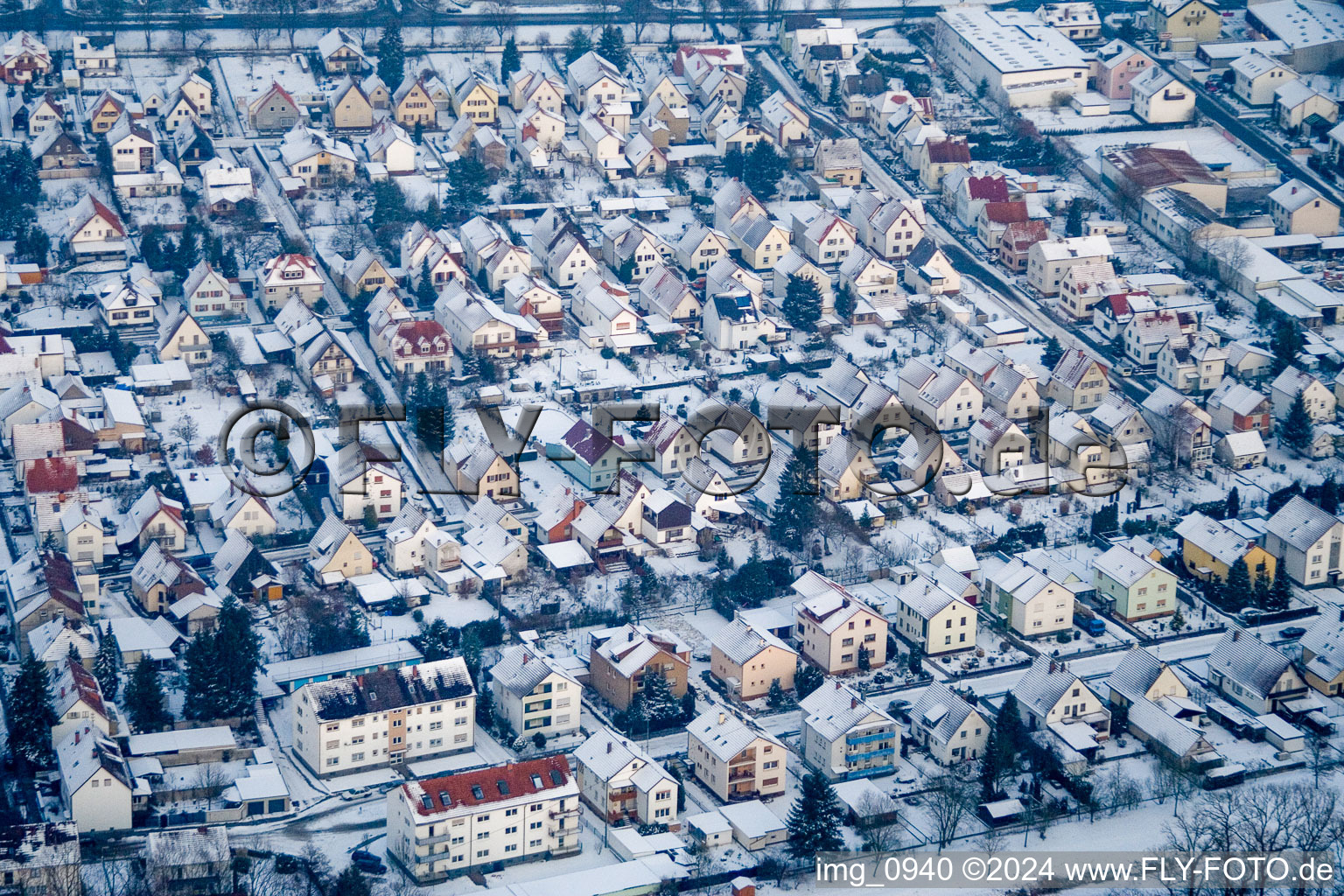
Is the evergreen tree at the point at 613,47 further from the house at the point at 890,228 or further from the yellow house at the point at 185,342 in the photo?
the yellow house at the point at 185,342

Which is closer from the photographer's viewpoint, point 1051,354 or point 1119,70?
point 1051,354

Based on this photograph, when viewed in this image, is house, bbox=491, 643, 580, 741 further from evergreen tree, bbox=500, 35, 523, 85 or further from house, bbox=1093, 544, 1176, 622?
evergreen tree, bbox=500, 35, 523, 85

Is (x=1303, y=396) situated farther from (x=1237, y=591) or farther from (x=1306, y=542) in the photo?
(x=1237, y=591)

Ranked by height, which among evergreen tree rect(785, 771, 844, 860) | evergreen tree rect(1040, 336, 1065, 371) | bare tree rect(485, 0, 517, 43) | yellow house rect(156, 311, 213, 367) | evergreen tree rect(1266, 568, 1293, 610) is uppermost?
bare tree rect(485, 0, 517, 43)

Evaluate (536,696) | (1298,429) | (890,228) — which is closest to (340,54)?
(890,228)

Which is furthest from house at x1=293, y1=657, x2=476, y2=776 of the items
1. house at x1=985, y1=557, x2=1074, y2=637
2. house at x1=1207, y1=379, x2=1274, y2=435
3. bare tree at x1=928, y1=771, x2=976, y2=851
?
house at x1=1207, y1=379, x2=1274, y2=435

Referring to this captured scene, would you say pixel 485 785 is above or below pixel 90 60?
below
